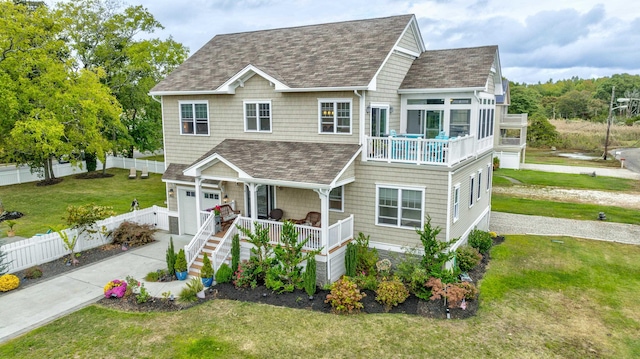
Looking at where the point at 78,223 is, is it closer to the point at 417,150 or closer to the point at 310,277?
the point at 310,277

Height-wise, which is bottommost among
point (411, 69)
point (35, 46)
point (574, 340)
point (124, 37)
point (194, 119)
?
point (574, 340)

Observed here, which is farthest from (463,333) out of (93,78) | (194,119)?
(93,78)

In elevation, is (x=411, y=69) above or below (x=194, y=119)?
above

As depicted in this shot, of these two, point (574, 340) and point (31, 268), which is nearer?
point (574, 340)

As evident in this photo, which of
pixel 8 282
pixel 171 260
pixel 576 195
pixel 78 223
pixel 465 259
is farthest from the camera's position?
pixel 576 195

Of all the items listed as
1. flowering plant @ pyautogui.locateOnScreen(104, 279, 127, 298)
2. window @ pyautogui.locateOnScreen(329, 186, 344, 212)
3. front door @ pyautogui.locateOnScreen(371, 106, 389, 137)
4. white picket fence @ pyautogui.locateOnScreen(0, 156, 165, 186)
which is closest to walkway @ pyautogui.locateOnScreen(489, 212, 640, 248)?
front door @ pyautogui.locateOnScreen(371, 106, 389, 137)

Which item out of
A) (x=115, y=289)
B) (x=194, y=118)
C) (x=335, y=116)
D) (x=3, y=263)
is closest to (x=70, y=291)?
(x=115, y=289)

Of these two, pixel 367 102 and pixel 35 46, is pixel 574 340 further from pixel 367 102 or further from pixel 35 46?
pixel 35 46
